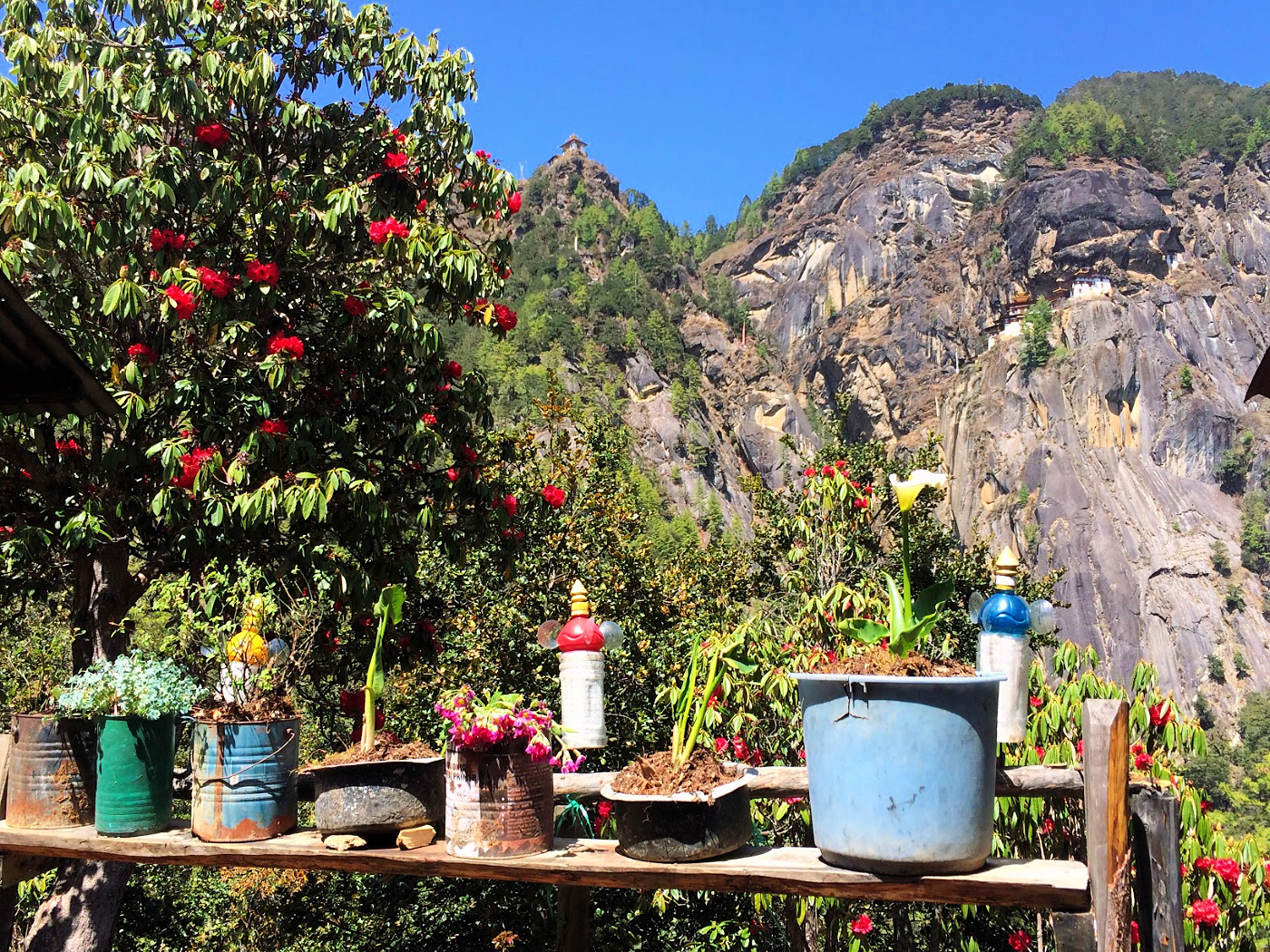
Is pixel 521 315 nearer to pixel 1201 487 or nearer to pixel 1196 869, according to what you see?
pixel 1201 487

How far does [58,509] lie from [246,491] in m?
0.83

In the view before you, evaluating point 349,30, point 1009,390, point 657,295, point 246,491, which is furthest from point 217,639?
point 657,295

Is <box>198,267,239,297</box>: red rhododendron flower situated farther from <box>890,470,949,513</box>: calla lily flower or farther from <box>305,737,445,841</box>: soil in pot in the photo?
<box>890,470,949,513</box>: calla lily flower

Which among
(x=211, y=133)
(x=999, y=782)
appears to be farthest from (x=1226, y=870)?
(x=211, y=133)

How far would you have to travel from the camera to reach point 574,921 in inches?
138

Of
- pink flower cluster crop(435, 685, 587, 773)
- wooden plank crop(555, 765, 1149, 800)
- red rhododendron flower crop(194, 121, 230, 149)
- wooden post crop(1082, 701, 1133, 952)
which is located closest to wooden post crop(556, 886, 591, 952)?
wooden plank crop(555, 765, 1149, 800)

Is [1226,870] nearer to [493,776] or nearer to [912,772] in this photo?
[912,772]

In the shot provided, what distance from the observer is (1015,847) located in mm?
5090

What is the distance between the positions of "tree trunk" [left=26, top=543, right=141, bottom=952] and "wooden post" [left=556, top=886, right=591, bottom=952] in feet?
7.00

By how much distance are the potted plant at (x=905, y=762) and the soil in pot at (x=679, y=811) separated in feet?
0.85

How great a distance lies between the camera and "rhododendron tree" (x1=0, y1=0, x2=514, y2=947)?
4.07 meters

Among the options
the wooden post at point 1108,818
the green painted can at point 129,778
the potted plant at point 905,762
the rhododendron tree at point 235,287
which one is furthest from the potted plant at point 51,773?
the wooden post at point 1108,818

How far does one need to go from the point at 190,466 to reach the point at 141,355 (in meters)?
0.57

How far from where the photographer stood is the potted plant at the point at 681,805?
7.52 feet
